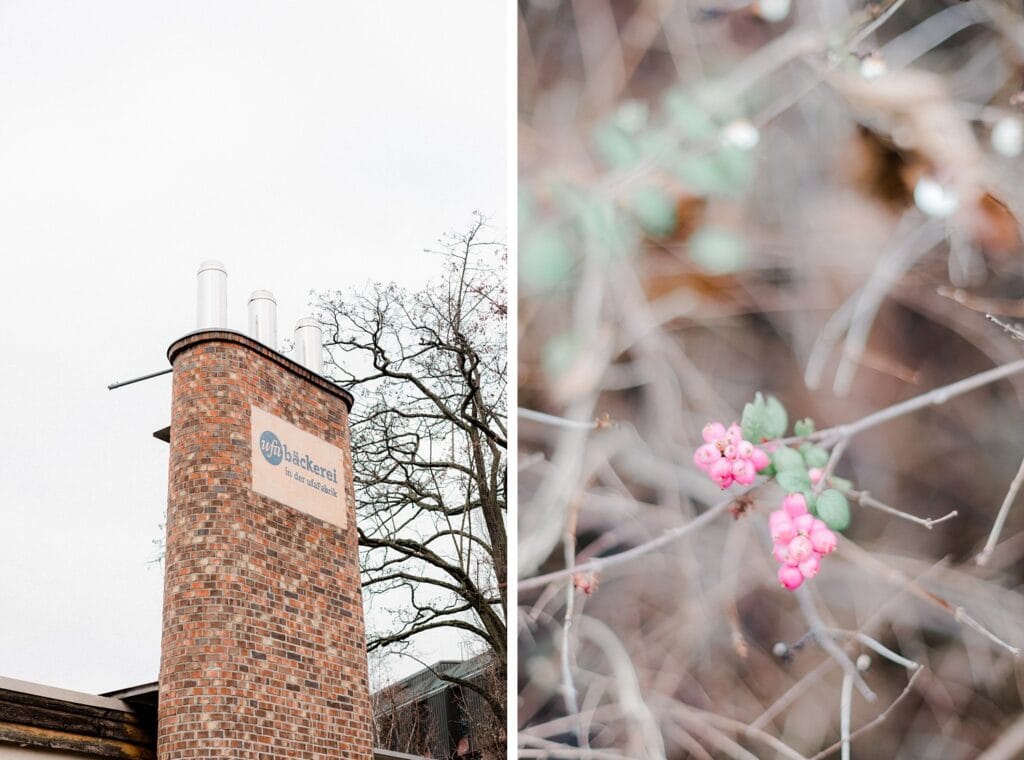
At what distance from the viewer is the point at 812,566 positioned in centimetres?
116

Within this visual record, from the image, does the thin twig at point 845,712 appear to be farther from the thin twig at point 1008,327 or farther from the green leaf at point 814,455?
the thin twig at point 1008,327

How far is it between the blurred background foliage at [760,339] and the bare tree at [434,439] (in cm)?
686

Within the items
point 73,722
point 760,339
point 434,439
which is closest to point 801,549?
point 760,339

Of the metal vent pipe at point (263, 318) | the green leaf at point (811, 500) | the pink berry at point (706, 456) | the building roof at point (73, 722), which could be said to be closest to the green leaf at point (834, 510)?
the green leaf at point (811, 500)

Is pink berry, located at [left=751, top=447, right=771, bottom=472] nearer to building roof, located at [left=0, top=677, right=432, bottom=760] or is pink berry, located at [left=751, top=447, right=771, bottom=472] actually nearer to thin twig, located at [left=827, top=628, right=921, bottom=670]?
thin twig, located at [left=827, top=628, right=921, bottom=670]

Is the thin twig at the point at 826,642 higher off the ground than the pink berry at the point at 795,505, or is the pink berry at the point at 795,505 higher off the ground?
the pink berry at the point at 795,505

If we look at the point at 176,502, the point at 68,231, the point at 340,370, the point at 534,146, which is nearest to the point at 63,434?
the point at 68,231

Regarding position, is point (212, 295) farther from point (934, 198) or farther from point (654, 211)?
point (934, 198)

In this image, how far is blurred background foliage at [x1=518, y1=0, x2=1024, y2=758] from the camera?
3.68ft

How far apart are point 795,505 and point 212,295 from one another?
14.9ft

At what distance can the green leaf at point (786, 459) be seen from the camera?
1.19 m

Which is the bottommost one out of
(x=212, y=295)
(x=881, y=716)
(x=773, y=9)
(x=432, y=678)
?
(x=881, y=716)

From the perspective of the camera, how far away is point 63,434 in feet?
29.4

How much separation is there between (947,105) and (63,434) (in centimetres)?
872
